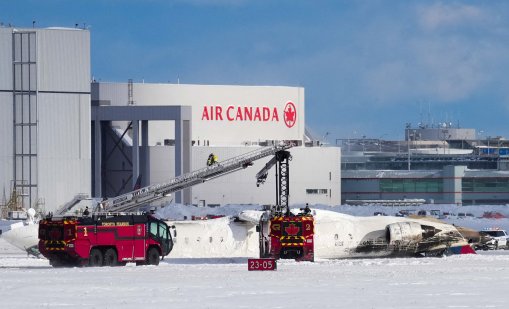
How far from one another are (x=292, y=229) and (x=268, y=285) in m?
20.1

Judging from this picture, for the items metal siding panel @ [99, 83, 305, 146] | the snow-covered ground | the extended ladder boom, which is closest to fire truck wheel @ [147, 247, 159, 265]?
the snow-covered ground

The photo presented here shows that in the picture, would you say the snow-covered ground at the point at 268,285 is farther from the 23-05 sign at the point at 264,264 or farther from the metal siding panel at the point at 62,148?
the metal siding panel at the point at 62,148

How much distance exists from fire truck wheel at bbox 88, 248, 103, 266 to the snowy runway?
59.1 inches

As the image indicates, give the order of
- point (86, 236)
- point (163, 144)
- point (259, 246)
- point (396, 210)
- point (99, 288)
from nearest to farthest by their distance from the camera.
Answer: point (99, 288), point (86, 236), point (259, 246), point (396, 210), point (163, 144)

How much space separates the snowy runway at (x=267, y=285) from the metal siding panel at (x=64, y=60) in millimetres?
75465

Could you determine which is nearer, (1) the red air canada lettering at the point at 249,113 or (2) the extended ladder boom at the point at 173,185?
(2) the extended ladder boom at the point at 173,185

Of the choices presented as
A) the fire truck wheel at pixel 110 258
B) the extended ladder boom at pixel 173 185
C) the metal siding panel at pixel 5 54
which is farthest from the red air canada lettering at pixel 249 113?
the fire truck wheel at pixel 110 258

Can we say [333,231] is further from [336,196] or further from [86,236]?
[336,196]

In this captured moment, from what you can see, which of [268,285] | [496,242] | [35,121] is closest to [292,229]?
[268,285]

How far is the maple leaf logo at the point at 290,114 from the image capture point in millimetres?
181500

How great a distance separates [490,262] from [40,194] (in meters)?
81.6

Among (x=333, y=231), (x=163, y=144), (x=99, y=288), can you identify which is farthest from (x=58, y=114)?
(x=99, y=288)

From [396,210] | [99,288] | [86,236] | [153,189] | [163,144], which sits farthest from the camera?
[163,144]

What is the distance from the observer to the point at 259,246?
7631cm
